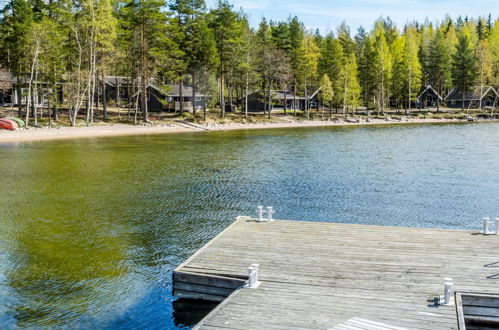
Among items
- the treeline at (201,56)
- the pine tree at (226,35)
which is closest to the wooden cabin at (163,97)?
the treeline at (201,56)

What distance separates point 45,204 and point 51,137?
35.7 metres

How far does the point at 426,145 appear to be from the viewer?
5103 cm

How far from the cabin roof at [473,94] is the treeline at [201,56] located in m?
1.61

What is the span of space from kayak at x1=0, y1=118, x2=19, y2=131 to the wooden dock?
5023 centimetres

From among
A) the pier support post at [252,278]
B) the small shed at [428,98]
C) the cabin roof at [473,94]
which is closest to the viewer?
the pier support post at [252,278]

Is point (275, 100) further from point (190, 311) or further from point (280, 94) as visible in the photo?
point (190, 311)

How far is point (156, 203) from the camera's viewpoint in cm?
2298

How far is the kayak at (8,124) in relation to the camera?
2227 inches

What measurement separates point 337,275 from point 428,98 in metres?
114

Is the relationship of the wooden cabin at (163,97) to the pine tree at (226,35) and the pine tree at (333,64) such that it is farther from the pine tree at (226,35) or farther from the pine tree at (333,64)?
the pine tree at (333,64)

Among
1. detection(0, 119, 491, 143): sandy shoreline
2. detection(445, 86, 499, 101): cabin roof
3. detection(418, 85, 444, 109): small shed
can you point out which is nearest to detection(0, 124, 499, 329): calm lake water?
detection(0, 119, 491, 143): sandy shoreline

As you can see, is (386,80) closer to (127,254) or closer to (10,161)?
(10,161)

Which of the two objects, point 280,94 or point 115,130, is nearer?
point 115,130

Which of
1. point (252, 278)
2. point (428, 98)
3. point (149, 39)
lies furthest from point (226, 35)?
point (252, 278)
